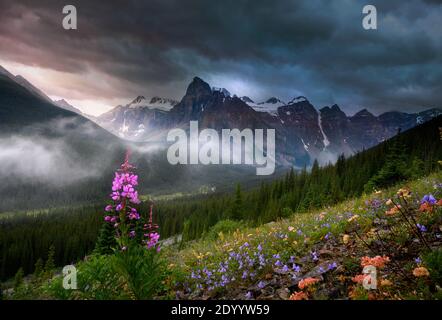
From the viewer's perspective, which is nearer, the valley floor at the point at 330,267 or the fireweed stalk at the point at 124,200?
the valley floor at the point at 330,267

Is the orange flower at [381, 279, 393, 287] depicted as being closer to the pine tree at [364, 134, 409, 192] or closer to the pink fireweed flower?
the pink fireweed flower

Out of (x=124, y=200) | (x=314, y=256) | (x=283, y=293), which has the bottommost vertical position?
(x=283, y=293)

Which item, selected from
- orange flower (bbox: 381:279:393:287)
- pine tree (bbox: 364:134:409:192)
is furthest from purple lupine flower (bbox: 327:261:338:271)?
pine tree (bbox: 364:134:409:192)

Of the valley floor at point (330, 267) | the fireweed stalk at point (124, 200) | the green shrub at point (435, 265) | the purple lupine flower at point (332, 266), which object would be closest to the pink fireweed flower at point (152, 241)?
the fireweed stalk at point (124, 200)

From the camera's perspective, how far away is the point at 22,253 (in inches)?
4144

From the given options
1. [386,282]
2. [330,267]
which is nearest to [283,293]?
[330,267]

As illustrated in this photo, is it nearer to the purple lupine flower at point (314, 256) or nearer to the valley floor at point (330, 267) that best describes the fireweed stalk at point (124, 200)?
the valley floor at point (330, 267)

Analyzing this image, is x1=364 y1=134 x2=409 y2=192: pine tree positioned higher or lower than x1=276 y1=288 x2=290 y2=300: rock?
higher

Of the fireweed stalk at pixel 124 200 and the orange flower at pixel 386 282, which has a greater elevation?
the fireweed stalk at pixel 124 200

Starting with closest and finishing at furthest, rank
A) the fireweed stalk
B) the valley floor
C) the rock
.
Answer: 1. the valley floor
2. the rock
3. the fireweed stalk

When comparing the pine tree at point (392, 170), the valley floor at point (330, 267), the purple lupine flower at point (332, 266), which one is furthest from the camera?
the pine tree at point (392, 170)

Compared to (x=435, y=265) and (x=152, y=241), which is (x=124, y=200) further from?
(x=435, y=265)

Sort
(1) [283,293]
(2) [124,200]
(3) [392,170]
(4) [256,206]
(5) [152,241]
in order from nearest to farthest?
(1) [283,293]
(2) [124,200]
(5) [152,241]
(3) [392,170]
(4) [256,206]
